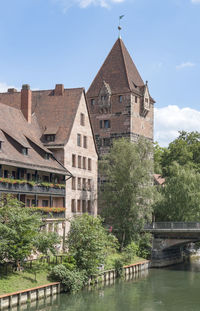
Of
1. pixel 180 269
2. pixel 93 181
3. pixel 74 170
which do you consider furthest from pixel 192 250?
pixel 74 170

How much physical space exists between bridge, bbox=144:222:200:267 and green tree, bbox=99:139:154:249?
87.1 inches

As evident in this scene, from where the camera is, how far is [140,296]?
139 feet

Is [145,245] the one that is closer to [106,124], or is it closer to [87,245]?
[87,245]

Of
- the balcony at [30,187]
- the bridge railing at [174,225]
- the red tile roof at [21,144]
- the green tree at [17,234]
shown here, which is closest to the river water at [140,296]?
the green tree at [17,234]

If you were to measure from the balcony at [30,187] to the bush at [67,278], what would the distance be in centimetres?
780

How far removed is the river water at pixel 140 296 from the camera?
3797 centimetres

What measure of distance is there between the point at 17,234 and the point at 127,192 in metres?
23.6

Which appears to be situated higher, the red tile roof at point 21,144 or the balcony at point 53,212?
the red tile roof at point 21,144

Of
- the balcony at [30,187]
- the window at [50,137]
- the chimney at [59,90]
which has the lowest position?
the balcony at [30,187]

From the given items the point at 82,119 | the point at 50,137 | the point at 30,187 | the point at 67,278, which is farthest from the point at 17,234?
the point at 82,119

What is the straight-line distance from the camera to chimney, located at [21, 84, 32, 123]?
56.4 metres

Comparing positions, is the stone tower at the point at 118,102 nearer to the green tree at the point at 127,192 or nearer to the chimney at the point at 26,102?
the green tree at the point at 127,192

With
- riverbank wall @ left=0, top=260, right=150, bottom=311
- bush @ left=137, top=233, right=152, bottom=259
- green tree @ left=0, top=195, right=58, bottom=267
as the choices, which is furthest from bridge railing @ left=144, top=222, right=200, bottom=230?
green tree @ left=0, top=195, right=58, bottom=267

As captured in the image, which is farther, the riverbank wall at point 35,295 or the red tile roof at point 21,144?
the red tile roof at point 21,144
